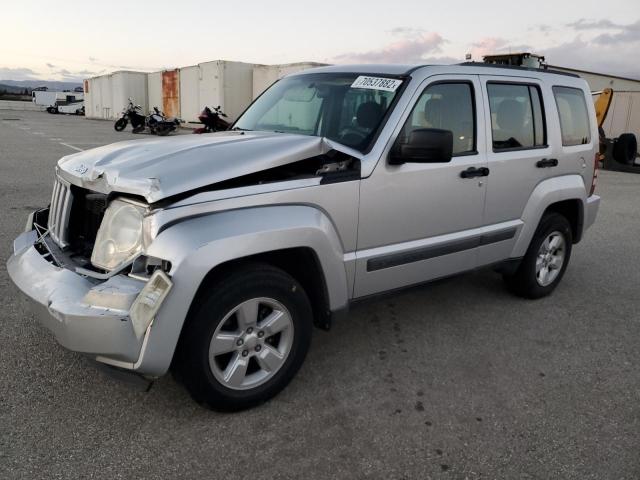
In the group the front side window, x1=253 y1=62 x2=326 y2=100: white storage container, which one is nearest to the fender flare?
the front side window

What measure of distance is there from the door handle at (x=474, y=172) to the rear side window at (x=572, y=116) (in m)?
1.20

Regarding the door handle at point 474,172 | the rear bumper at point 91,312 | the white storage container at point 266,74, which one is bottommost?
the rear bumper at point 91,312

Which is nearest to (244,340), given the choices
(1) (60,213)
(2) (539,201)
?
(1) (60,213)

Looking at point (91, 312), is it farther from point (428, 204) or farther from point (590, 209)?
point (590, 209)

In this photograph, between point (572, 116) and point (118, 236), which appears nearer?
point (118, 236)

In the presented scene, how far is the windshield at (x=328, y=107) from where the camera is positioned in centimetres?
344

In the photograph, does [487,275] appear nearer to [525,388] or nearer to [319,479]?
[525,388]

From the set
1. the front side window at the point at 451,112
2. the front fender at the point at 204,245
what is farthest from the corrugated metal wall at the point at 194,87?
the front fender at the point at 204,245

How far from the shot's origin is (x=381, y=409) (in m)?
2.99

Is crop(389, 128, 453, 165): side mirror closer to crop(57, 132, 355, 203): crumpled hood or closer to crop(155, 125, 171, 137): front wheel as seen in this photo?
crop(57, 132, 355, 203): crumpled hood

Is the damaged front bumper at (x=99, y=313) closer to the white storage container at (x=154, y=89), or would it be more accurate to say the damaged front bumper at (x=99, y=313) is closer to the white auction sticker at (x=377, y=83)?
the white auction sticker at (x=377, y=83)

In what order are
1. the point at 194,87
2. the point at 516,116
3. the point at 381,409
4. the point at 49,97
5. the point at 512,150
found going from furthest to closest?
the point at 49,97
the point at 194,87
the point at 516,116
the point at 512,150
the point at 381,409

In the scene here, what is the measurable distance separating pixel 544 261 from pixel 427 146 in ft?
7.53

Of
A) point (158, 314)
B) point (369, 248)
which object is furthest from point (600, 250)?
point (158, 314)
